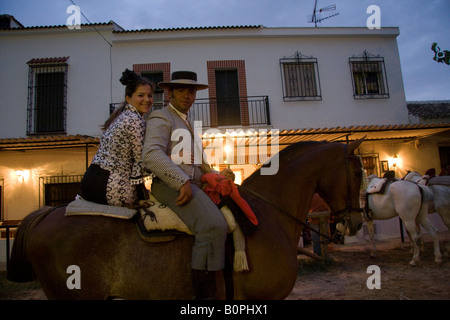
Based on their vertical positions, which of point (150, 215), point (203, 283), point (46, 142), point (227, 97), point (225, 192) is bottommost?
point (203, 283)

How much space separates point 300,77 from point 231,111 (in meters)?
3.30

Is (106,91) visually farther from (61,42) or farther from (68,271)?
(68,271)

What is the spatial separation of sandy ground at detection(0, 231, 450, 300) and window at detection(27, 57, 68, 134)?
540 centimetres

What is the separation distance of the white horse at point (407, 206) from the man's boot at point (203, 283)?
20.4ft

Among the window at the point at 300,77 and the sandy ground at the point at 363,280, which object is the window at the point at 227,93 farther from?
the sandy ground at the point at 363,280

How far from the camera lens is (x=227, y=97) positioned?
35.0 feet

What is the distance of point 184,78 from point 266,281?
5.97ft

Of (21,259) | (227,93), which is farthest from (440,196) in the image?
(21,259)

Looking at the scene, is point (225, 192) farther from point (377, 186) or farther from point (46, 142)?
point (46, 142)

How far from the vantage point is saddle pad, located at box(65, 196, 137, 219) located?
1951 mm

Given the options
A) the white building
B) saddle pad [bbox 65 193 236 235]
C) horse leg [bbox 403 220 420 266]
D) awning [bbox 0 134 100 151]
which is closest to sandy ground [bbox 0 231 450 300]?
horse leg [bbox 403 220 420 266]

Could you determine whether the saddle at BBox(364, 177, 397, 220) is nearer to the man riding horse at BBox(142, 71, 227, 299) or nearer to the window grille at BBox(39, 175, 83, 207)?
the man riding horse at BBox(142, 71, 227, 299)

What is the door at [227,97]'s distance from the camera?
10741 millimetres
